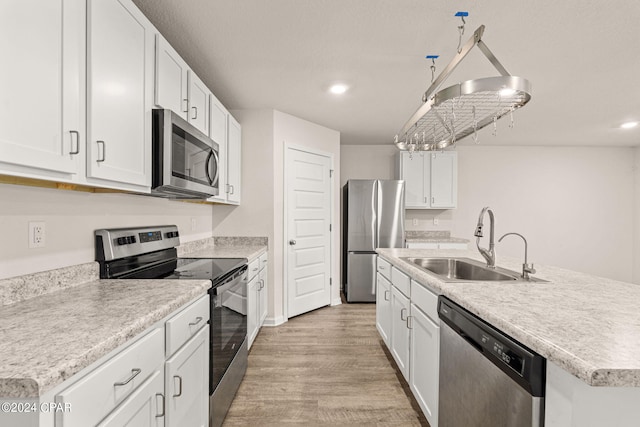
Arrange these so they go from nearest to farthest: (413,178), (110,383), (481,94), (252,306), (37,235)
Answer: (110,383) < (37,235) < (481,94) < (252,306) < (413,178)

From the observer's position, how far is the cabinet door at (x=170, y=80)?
172 cm

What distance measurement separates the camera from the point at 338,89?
2969 mm

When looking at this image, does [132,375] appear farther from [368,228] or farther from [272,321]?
[368,228]

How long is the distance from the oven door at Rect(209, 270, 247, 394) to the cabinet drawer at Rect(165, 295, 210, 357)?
0.34ft

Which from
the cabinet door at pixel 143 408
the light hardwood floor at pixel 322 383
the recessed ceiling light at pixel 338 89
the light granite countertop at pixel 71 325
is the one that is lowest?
the light hardwood floor at pixel 322 383

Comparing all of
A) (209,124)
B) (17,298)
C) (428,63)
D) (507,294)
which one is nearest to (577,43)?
(428,63)

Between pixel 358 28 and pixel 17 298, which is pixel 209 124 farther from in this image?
pixel 17 298

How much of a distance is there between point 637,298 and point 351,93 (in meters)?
2.51

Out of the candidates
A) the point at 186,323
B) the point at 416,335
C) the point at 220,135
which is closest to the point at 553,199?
the point at 416,335

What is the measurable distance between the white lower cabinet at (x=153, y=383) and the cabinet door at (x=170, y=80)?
1.10m

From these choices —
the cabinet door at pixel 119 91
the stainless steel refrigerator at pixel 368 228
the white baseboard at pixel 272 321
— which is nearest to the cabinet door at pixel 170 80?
the cabinet door at pixel 119 91

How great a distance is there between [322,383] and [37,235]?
6.30 feet

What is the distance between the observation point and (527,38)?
208 centimetres

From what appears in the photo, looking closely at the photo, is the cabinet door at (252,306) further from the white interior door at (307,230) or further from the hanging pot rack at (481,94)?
the hanging pot rack at (481,94)
